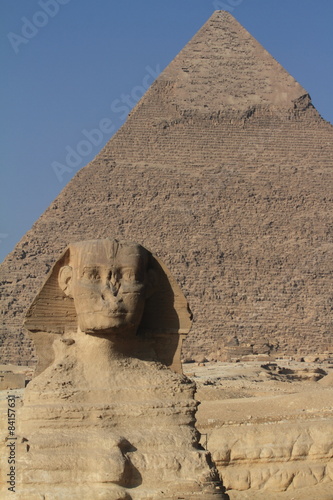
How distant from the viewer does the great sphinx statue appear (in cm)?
400

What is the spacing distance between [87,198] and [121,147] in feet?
10.9

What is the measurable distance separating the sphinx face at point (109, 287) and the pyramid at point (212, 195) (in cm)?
7575

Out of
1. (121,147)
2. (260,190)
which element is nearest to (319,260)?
(260,190)

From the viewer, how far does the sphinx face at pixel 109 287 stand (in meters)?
4.36

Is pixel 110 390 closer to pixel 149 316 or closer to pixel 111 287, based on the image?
pixel 111 287

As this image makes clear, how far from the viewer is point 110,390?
4.33 m

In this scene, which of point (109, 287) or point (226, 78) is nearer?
point (109, 287)

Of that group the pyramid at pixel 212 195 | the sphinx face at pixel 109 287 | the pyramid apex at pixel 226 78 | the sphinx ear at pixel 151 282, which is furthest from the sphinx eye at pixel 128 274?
the pyramid apex at pixel 226 78

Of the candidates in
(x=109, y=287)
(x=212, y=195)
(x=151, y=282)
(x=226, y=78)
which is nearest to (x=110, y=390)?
(x=109, y=287)

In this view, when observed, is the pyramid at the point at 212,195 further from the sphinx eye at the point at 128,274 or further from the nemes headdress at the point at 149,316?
the sphinx eye at the point at 128,274

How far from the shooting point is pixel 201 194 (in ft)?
270

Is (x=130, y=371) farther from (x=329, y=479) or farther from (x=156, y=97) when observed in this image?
(x=156, y=97)

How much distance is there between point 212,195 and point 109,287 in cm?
7785

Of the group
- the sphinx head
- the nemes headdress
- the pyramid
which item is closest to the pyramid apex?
the pyramid
